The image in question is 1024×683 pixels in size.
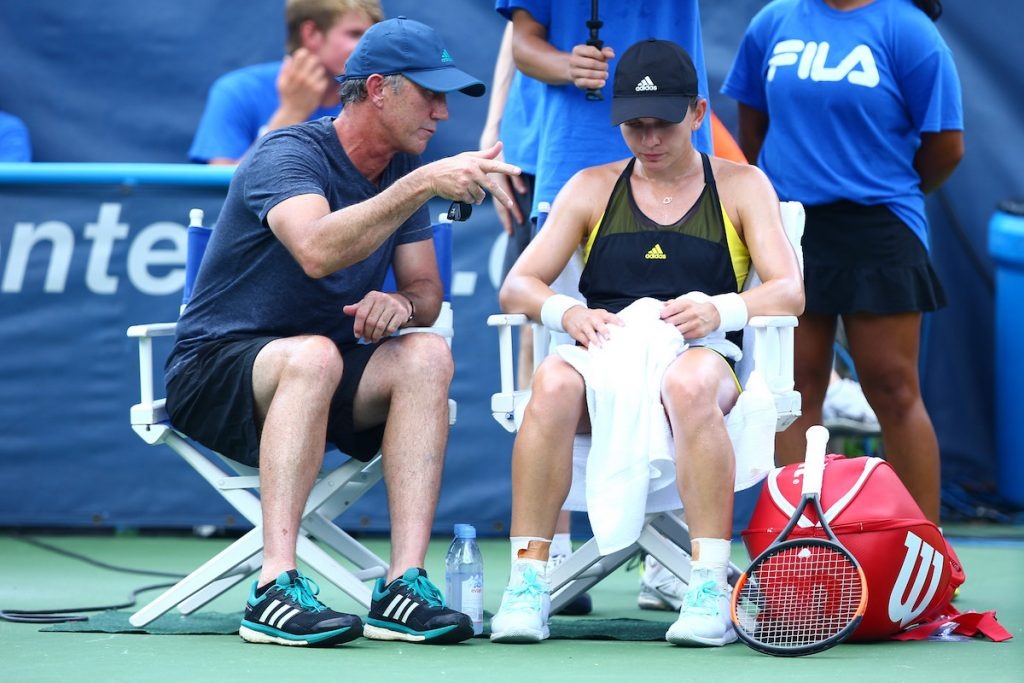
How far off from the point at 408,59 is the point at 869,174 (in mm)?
1485

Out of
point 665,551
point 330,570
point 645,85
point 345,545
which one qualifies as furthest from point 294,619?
point 645,85

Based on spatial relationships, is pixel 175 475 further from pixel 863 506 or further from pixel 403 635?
pixel 863 506

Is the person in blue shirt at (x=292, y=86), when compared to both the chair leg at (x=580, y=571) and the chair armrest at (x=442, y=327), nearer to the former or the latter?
the chair armrest at (x=442, y=327)

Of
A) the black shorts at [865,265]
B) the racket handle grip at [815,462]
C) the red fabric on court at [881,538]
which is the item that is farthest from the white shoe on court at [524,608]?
the black shorts at [865,265]

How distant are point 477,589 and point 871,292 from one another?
151 cm

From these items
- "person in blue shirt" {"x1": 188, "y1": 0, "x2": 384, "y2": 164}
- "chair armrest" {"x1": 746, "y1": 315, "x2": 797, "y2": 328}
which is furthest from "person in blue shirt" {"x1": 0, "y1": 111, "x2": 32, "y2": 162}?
"chair armrest" {"x1": 746, "y1": 315, "x2": 797, "y2": 328}

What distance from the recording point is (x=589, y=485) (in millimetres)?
3779

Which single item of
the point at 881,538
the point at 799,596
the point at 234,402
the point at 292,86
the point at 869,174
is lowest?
the point at 799,596

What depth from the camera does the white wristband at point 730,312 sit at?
385 cm

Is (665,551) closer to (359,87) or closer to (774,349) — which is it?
(774,349)

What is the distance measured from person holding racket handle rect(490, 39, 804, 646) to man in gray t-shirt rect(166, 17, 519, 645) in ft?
0.79

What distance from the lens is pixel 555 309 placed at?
12.9ft

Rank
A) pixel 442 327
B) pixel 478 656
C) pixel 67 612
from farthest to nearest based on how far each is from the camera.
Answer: pixel 67 612
pixel 442 327
pixel 478 656

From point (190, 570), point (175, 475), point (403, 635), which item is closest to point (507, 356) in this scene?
point (403, 635)
